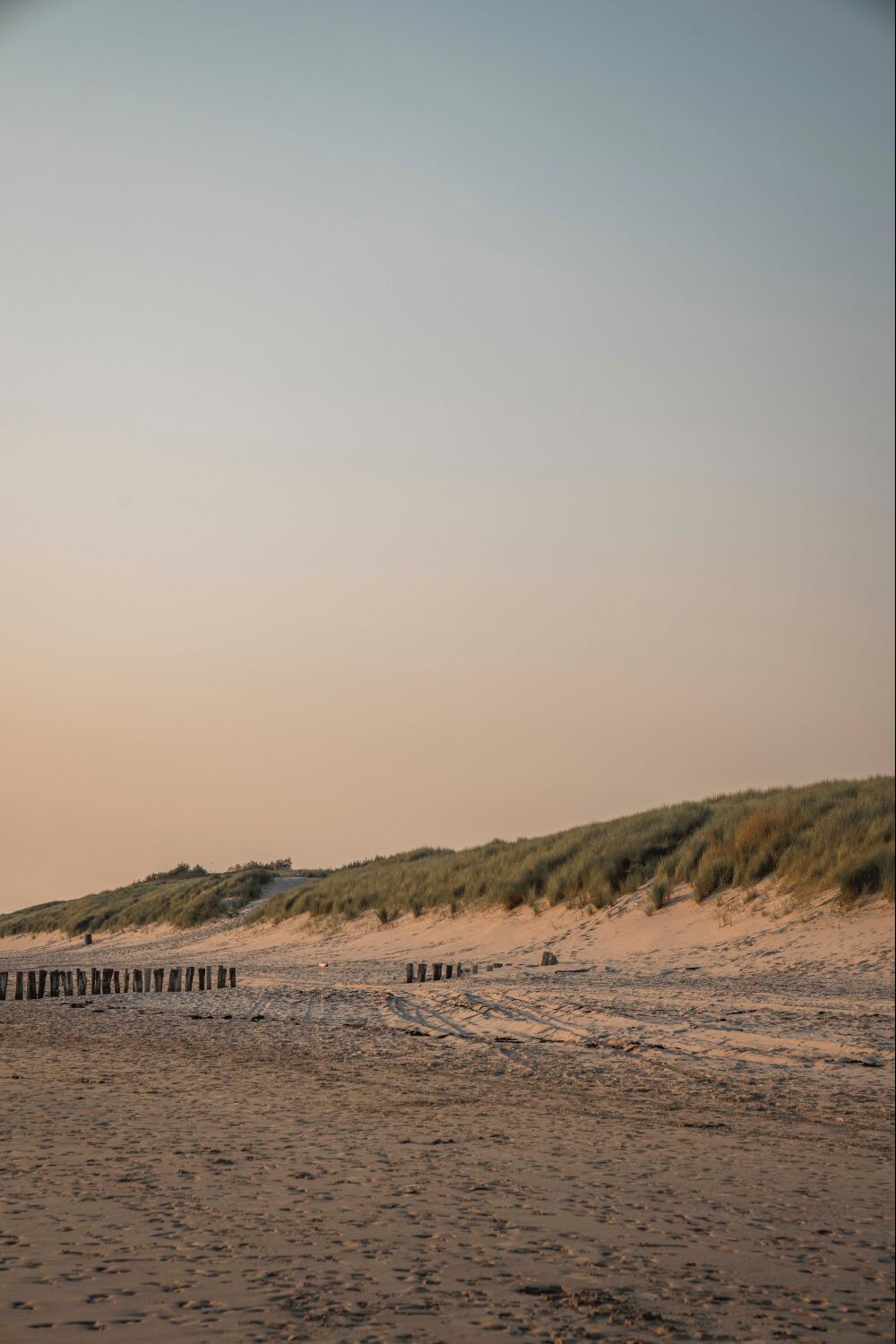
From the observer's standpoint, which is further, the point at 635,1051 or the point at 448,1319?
the point at 635,1051

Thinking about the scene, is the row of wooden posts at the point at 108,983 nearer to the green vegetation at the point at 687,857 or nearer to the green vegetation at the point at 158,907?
the green vegetation at the point at 687,857

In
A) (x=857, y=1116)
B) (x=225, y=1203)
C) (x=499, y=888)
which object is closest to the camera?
(x=225, y=1203)

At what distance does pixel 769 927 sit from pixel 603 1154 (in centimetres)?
1365

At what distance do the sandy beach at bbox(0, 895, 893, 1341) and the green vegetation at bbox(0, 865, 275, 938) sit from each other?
3228 centimetres

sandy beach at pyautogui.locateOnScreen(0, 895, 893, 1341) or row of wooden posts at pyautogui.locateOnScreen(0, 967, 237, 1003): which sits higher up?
sandy beach at pyautogui.locateOnScreen(0, 895, 893, 1341)

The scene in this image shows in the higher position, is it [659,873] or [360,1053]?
[659,873]

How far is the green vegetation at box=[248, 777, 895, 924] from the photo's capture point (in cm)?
2227

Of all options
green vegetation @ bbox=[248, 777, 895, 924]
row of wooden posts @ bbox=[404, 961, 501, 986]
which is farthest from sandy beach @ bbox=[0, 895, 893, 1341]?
green vegetation @ bbox=[248, 777, 895, 924]

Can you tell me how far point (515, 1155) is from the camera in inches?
316

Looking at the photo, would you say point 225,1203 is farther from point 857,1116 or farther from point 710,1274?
point 857,1116

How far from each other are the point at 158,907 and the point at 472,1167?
4832 cm

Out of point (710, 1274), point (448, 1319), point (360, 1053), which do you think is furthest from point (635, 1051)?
point (448, 1319)

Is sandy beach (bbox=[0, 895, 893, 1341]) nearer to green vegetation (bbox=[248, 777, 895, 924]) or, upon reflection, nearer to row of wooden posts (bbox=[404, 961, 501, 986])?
row of wooden posts (bbox=[404, 961, 501, 986])

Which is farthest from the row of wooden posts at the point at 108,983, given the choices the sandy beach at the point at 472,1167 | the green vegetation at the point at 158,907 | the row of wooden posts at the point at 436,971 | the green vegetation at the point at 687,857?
the green vegetation at the point at 158,907
